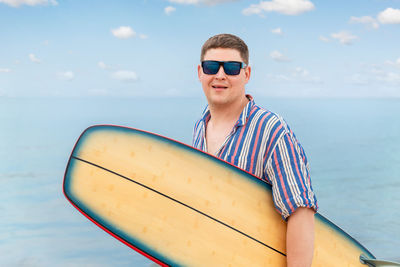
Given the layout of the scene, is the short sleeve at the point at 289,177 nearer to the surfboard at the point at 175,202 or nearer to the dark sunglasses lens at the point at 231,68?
the surfboard at the point at 175,202

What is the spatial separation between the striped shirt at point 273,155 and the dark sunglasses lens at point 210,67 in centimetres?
23

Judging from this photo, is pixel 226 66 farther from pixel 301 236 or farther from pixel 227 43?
pixel 301 236

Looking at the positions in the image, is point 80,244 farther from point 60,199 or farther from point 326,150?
point 326,150

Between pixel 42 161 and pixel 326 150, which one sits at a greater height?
pixel 326 150

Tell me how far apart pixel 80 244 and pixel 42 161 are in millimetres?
13928

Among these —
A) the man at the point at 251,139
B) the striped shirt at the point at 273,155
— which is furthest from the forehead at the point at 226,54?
the striped shirt at the point at 273,155

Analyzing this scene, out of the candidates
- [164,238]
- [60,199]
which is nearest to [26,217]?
[60,199]

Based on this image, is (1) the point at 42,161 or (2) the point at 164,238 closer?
(2) the point at 164,238

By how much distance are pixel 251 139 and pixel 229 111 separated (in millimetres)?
243

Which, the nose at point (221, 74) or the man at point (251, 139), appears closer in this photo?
the man at point (251, 139)

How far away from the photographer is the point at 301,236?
1.67m

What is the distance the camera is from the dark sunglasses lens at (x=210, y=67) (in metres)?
1.93

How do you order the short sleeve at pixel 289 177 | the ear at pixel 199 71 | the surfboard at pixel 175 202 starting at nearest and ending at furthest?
the short sleeve at pixel 289 177 → the surfboard at pixel 175 202 → the ear at pixel 199 71

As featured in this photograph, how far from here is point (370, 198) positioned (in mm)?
14172
